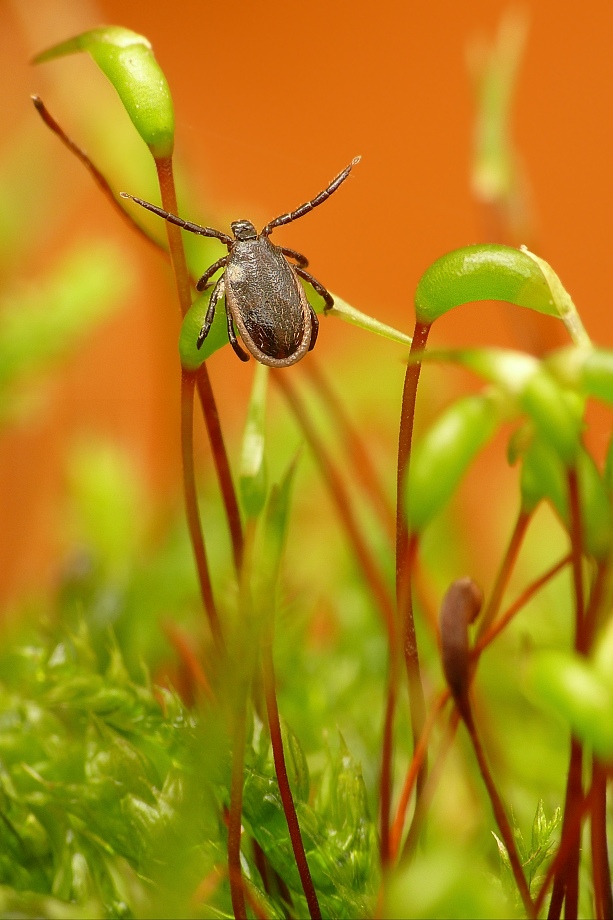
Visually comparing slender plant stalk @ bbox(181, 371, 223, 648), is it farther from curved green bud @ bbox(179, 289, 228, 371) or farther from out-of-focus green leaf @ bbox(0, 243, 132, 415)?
out-of-focus green leaf @ bbox(0, 243, 132, 415)

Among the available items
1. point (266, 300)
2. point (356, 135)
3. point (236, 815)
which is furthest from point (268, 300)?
point (356, 135)

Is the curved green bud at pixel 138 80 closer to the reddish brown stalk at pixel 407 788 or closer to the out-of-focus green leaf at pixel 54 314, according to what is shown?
the reddish brown stalk at pixel 407 788

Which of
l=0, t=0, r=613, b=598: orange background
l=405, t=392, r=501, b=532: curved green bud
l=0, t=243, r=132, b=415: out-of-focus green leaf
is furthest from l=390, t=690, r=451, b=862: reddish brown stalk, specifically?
l=0, t=0, r=613, b=598: orange background

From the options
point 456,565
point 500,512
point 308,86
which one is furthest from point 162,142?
point 308,86

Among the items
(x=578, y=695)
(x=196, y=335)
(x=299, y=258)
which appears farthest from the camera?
(x=299, y=258)

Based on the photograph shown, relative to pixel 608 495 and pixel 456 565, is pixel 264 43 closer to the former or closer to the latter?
pixel 456 565

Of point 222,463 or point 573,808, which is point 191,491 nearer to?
point 222,463

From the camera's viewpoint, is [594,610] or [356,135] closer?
[594,610]
